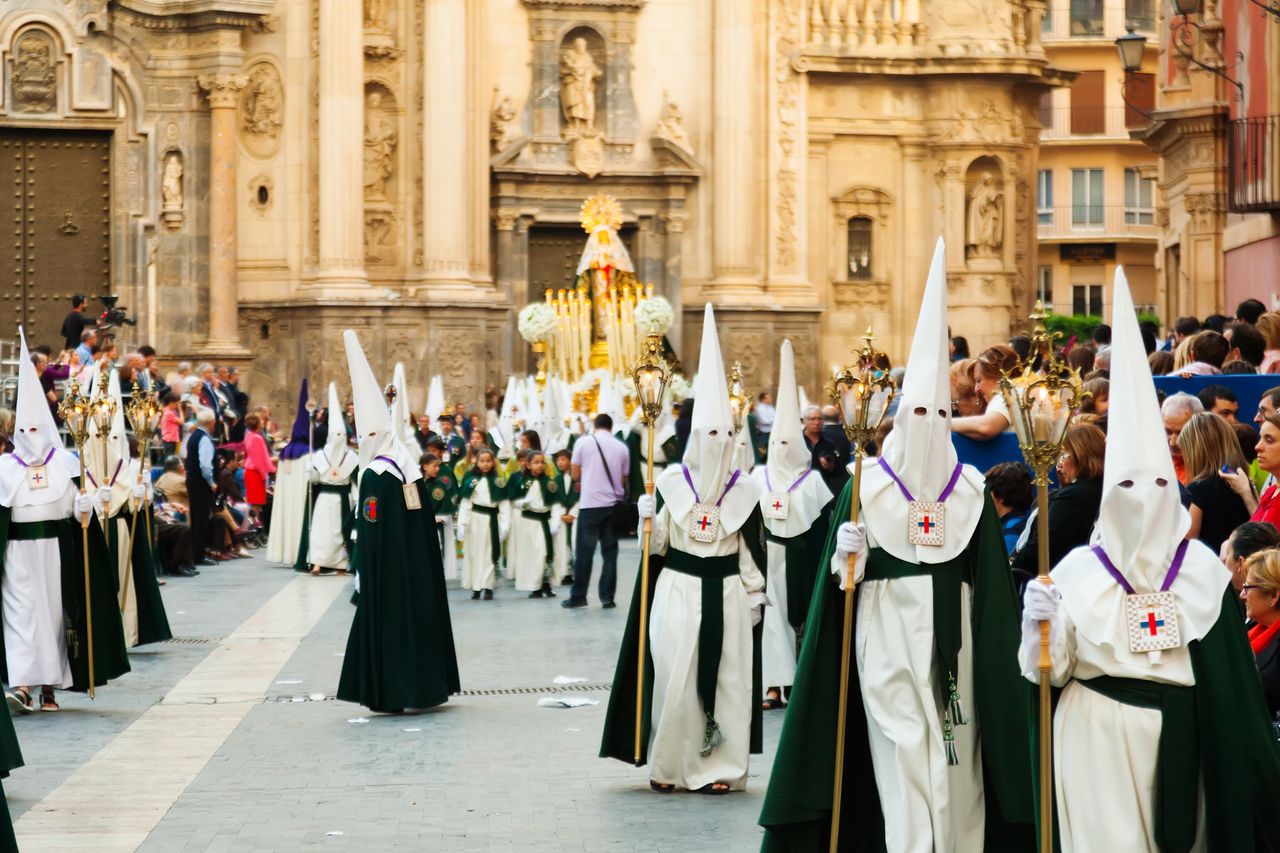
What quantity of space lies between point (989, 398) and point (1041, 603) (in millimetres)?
5729

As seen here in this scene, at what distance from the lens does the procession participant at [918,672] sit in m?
8.26

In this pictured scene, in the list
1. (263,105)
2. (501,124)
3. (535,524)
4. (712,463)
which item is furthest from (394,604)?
(501,124)

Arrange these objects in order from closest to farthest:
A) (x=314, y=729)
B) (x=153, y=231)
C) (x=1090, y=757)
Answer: (x=1090, y=757) < (x=314, y=729) < (x=153, y=231)

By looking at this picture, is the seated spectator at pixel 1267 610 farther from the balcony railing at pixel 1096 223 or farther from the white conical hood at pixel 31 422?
the balcony railing at pixel 1096 223

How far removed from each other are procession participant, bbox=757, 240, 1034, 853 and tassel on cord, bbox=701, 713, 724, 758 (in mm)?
2574

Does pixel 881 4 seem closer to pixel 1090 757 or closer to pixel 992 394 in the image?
pixel 992 394

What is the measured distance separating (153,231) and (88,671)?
20.9 metres

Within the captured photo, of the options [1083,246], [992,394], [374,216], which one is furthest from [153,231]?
[1083,246]

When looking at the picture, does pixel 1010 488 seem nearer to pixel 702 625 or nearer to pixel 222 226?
pixel 702 625

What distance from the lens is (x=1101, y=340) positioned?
17344 millimetres

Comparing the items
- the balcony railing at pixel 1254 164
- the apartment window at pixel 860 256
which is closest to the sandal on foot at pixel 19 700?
the balcony railing at pixel 1254 164

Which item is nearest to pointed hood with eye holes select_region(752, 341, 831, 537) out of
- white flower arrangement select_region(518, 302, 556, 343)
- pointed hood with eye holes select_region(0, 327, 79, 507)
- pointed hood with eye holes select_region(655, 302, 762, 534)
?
pointed hood with eye holes select_region(655, 302, 762, 534)

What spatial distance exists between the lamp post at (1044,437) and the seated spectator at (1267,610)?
1.23 m

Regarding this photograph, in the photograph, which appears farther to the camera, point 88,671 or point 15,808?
point 88,671
